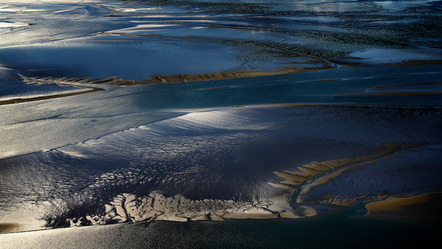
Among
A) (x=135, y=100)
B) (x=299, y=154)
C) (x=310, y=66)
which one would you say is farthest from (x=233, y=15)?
(x=299, y=154)

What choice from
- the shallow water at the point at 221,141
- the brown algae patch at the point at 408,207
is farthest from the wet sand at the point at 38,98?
the brown algae patch at the point at 408,207

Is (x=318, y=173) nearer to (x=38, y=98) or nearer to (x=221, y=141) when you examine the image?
(x=221, y=141)

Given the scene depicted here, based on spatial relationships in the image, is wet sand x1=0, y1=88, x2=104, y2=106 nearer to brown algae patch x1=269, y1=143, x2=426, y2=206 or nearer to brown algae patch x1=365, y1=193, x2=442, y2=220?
brown algae patch x1=269, y1=143, x2=426, y2=206

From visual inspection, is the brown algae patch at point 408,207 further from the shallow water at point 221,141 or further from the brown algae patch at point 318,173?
the brown algae patch at point 318,173

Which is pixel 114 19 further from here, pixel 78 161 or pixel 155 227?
pixel 155 227

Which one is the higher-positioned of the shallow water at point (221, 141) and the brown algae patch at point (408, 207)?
the shallow water at point (221, 141)

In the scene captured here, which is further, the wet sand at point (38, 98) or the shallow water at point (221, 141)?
the wet sand at point (38, 98)

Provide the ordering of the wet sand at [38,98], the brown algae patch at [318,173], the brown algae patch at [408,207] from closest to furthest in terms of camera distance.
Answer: the brown algae patch at [408,207] < the brown algae patch at [318,173] < the wet sand at [38,98]

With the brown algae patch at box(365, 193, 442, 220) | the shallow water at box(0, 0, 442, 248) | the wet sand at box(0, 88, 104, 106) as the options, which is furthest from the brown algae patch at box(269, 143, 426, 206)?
the wet sand at box(0, 88, 104, 106)
